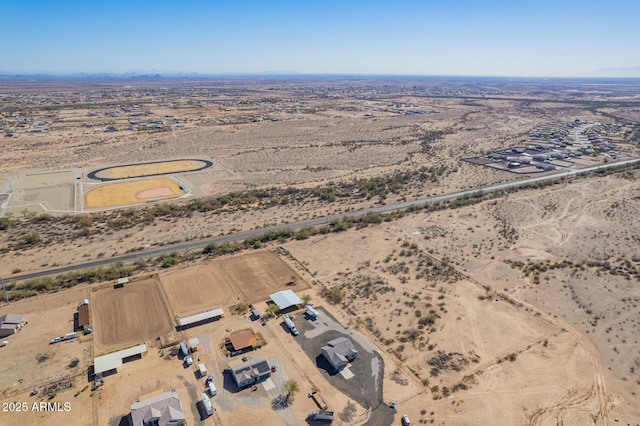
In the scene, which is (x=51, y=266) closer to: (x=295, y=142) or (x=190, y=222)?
(x=190, y=222)

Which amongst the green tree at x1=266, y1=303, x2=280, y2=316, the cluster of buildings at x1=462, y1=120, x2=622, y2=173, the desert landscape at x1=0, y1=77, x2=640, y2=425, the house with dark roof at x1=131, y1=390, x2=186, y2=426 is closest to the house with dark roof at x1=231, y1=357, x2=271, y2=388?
the desert landscape at x1=0, y1=77, x2=640, y2=425

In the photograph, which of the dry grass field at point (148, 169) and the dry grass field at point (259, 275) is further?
the dry grass field at point (148, 169)

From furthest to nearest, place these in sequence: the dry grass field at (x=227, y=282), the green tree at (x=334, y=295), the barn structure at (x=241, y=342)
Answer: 1. the green tree at (x=334, y=295)
2. the dry grass field at (x=227, y=282)
3. the barn structure at (x=241, y=342)

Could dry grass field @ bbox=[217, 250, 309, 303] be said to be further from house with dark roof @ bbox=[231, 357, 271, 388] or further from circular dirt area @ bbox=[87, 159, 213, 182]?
circular dirt area @ bbox=[87, 159, 213, 182]

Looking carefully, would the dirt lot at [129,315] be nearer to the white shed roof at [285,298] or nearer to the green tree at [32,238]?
the white shed roof at [285,298]

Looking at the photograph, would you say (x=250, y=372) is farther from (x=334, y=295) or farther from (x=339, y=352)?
(x=334, y=295)

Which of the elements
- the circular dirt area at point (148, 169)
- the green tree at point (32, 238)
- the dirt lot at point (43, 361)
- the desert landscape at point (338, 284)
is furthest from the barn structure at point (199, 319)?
the circular dirt area at point (148, 169)

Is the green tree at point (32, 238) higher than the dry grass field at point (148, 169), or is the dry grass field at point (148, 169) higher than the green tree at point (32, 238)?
the dry grass field at point (148, 169)

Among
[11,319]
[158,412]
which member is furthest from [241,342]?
[11,319]

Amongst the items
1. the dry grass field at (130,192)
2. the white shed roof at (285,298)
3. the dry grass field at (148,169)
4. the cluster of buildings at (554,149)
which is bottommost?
the white shed roof at (285,298)
